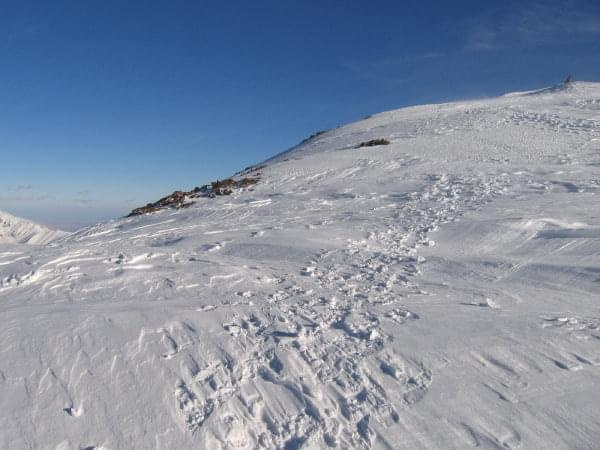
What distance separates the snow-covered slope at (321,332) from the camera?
11.0ft

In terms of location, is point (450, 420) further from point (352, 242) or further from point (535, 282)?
point (352, 242)

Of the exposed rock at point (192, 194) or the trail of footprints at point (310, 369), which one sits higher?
the exposed rock at point (192, 194)

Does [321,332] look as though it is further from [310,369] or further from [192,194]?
[192,194]

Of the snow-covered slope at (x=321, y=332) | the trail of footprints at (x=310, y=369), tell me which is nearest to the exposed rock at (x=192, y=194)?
the snow-covered slope at (x=321, y=332)

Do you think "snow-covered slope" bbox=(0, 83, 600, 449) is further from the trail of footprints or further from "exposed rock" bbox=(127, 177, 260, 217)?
"exposed rock" bbox=(127, 177, 260, 217)

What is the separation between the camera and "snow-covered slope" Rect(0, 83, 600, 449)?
11.0 feet

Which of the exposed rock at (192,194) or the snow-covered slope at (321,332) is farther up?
the exposed rock at (192,194)

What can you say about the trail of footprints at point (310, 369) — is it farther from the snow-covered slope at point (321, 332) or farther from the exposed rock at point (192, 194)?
the exposed rock at point (192, 194)

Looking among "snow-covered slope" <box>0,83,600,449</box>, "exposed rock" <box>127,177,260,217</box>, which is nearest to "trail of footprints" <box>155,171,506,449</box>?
"snow-covered slope" <box>0,83,600,449</box>

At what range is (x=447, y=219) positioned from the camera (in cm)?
864

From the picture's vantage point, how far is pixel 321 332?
15.2 feet

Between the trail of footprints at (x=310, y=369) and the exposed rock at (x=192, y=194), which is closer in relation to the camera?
the trail of footprints at (x=310, y=369)

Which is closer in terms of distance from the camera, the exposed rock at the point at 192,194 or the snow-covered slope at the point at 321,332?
the snow-covered slope at the point at 321,332

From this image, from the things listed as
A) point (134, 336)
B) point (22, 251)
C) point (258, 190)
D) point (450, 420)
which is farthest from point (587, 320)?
point (258, 190)
